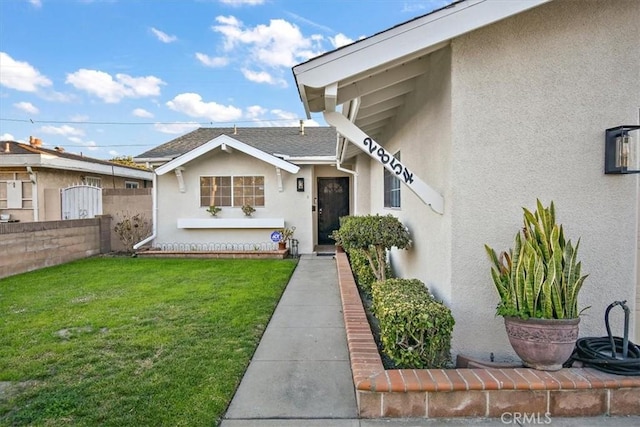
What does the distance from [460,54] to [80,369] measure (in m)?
4.77

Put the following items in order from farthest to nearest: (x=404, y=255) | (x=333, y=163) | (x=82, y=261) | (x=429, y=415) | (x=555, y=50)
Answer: (x=333, y=163), (x=82, y=261), (x=404, y=255), (x=555, y=50), (x=429, y=415)

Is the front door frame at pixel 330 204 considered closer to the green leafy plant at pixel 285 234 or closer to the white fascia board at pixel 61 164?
the green leafy plant at pixel 285 234

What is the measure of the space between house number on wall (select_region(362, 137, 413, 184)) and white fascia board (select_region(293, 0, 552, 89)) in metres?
0.67

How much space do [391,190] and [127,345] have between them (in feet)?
16.6

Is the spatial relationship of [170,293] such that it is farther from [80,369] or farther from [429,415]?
[429,415]

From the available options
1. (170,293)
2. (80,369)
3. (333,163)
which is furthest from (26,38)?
(80,369)

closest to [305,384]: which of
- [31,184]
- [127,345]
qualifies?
[127,345]

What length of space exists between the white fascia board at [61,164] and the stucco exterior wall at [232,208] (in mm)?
5656

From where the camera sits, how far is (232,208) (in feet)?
38.0

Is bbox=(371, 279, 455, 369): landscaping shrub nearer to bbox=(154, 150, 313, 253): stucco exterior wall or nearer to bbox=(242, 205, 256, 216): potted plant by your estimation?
bbox=(154, 150, 313, 253): stucco exterior wall

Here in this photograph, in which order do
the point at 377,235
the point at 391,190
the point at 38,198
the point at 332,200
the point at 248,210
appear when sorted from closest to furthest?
the point at 377,235
the point at 391,190
the point at 248,210
the point at 332,200
the point at 38,198

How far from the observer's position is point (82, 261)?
10.1 metres

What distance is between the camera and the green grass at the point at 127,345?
285 cm

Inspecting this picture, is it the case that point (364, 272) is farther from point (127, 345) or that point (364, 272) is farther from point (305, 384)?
point (127, 345)
